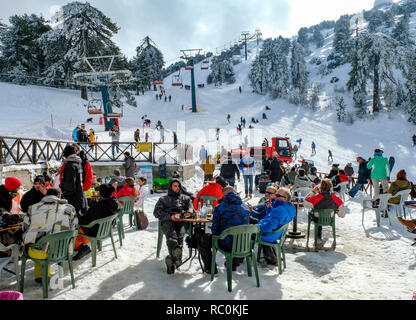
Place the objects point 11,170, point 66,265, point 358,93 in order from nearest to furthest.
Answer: point 66,265, point 11,170, point 358,93

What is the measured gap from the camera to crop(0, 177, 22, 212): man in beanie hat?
17.1 feet

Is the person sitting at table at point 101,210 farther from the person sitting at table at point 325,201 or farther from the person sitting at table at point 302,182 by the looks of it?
the person sitting at table at point 302,182

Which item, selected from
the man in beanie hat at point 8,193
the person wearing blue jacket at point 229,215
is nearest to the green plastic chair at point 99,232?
the man in beanie hat at point 8,193

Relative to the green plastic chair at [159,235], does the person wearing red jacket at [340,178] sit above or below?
above

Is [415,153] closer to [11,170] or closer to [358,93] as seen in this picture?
[358,93]

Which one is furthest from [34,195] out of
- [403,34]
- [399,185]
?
[403,34]

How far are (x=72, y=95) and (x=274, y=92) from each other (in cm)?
3215

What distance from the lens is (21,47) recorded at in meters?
37.2

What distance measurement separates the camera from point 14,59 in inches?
1457

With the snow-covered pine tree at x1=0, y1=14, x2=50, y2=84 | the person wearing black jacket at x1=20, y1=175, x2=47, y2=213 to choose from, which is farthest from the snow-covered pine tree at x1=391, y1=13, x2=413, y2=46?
the person wearing black jacket at x1=20, y1=175, x2=47, y2=213

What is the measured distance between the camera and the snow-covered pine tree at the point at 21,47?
3672 cm

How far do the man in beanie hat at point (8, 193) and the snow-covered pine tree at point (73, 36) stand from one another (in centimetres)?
2968

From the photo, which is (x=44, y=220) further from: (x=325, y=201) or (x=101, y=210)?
(x=325, y=201)
